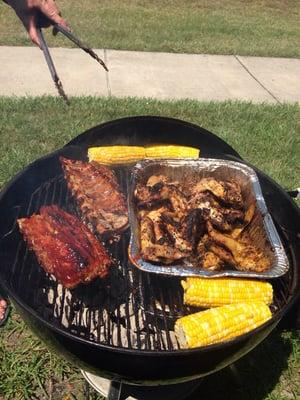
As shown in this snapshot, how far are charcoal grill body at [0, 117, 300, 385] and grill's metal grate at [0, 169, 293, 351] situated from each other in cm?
2

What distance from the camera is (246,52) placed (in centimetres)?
841

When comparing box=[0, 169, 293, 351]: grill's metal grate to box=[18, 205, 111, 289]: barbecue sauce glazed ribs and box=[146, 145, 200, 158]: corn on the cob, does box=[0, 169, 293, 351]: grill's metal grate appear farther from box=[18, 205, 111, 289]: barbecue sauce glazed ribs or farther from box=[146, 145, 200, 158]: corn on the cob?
box=[146, 145, 200, 158]: corn on the cob

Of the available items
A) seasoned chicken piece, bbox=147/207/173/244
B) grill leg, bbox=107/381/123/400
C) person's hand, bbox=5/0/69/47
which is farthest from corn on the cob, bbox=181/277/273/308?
person's hand, bbox=5/0/69/47

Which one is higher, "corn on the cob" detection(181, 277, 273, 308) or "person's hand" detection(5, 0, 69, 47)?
"person's hand" detection(5, 0, 69, 47)

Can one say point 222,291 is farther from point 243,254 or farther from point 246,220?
point 246,220

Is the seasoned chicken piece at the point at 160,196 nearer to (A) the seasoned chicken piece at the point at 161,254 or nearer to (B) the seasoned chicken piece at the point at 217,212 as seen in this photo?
(B) the seasoned chicken piece at the point at 217,212

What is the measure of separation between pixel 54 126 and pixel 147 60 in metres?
2.90

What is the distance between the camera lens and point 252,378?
3102 millimetres

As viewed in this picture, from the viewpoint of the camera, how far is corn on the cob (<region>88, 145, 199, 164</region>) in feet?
10.3

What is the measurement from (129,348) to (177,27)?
861cm

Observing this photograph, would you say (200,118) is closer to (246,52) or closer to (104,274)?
(246,52)

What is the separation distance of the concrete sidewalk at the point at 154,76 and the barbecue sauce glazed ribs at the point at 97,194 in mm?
3709

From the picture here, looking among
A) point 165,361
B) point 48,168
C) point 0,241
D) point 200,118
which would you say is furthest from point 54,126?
point 165,361

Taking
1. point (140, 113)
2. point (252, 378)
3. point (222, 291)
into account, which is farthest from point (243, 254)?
point (140, 113)
